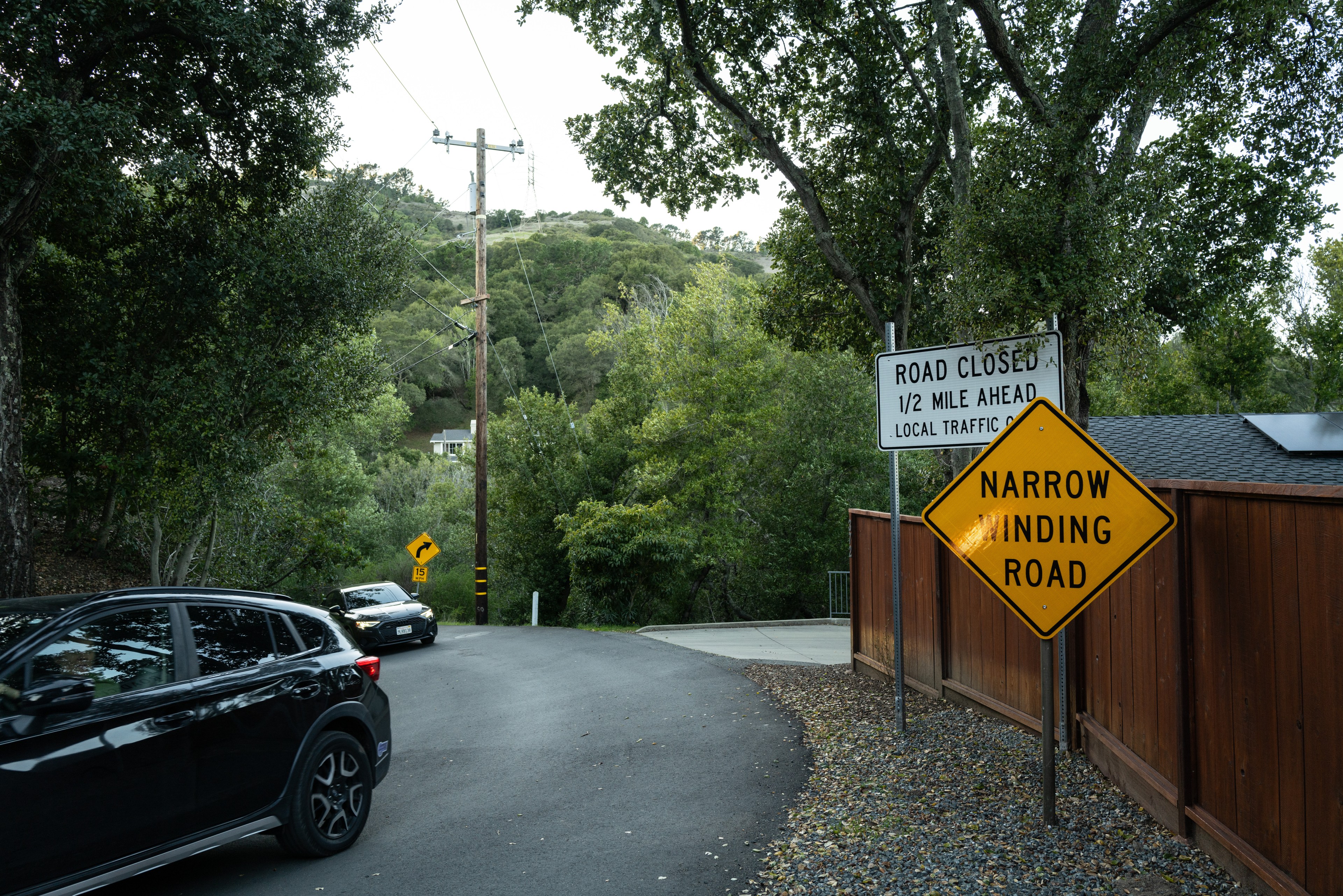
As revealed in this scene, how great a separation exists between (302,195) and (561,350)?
1823 inches

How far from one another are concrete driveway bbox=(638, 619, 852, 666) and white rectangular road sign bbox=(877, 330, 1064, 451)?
5.64 metres

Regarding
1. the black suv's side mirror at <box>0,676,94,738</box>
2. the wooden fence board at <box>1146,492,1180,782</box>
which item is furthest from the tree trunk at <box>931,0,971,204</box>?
the black suv's side mirror at <box>0,676,94,738</box>

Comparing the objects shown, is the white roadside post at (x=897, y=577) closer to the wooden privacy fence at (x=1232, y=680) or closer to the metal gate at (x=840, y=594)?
the wooden privacy fence at (x=1232, y=680)

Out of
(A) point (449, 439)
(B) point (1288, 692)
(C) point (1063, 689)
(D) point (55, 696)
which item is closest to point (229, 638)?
(D) point (55, 696)

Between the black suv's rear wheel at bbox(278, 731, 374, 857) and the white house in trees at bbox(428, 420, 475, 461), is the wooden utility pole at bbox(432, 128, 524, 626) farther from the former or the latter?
the white house in trees at bbox(428, 420, 475, 461)

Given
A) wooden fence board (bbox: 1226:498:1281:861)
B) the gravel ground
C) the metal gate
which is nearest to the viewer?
wooden fence board (bbox: 1226:498:1281:861)

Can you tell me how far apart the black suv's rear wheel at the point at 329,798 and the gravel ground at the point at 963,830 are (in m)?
2.54

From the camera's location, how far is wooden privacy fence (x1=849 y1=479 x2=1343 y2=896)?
10.6 ft

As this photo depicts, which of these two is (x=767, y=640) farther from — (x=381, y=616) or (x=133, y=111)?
(x=133, y=111)

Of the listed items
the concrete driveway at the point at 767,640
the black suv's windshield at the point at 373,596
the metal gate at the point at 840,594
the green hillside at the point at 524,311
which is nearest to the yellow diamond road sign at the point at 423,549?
the black suv's windshield at the point at 373,596

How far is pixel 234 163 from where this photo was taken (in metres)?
13.1

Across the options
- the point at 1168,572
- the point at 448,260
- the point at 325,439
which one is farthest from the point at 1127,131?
the point at 448,260

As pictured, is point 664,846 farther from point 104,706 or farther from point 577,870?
point 104,706

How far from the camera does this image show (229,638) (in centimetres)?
498
